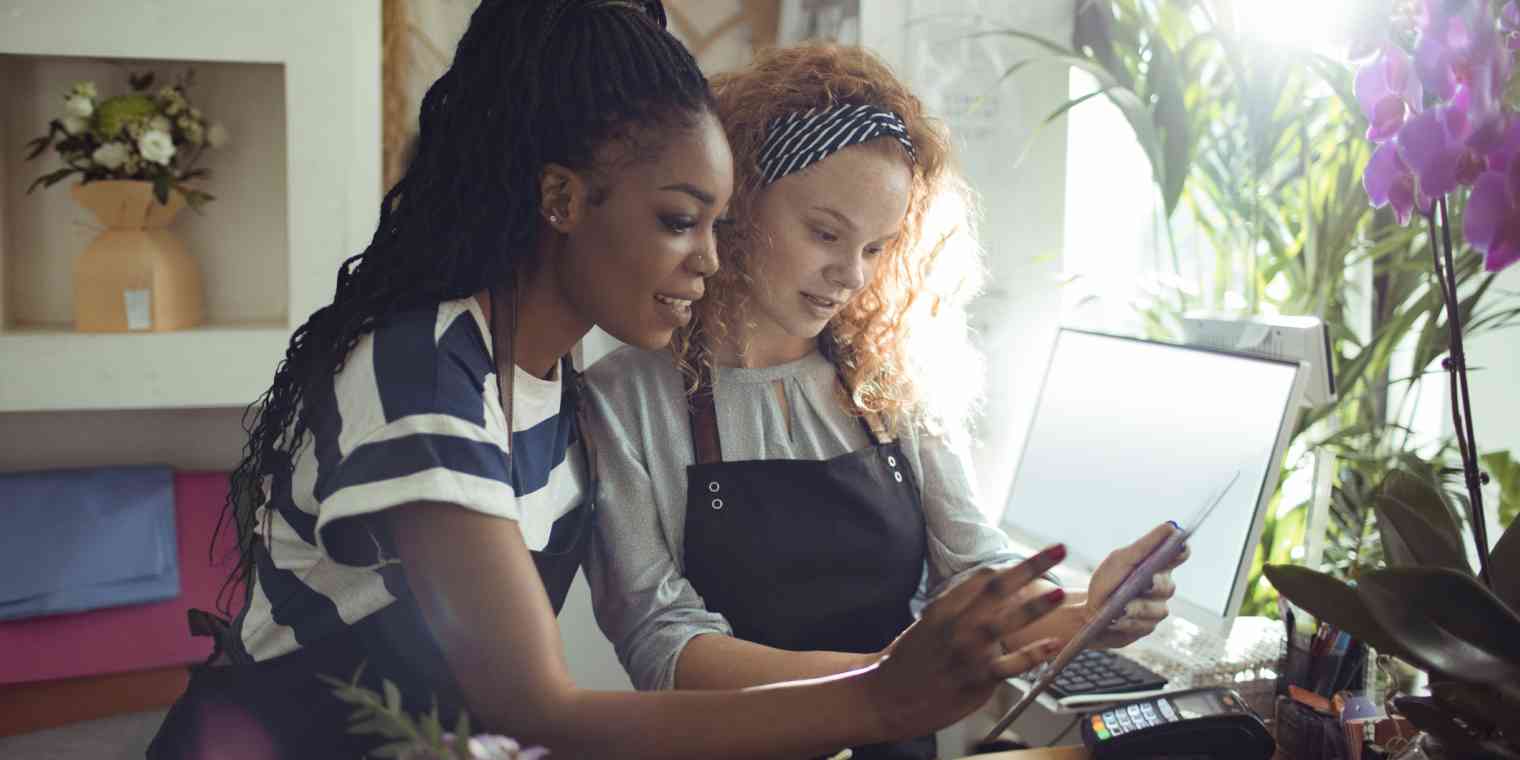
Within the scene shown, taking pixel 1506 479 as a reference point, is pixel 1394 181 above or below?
above

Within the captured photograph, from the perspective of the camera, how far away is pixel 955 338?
154cm

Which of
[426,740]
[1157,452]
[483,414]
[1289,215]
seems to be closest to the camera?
[426,740]

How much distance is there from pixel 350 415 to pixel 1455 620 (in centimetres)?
75

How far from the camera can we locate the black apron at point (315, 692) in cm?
100

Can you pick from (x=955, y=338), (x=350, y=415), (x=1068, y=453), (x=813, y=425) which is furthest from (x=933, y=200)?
(x=350, y=415)

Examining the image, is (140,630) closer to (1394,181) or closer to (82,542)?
(82,542)

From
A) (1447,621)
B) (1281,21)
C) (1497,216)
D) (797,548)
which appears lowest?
(797,548)

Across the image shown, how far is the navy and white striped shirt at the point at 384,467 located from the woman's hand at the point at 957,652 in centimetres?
31

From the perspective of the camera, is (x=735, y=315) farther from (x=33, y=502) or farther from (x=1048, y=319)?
(x=33, y=502)

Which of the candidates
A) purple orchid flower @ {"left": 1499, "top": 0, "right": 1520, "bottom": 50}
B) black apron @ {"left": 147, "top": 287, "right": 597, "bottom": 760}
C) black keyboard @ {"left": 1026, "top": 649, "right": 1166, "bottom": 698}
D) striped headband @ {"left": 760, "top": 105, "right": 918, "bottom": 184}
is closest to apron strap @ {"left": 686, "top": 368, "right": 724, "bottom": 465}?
striped headband @ {"left": 760, "top": 105, "right": 918, "bottom": 184}

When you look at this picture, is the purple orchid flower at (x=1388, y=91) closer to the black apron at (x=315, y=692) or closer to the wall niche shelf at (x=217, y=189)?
the black apron at (x=315, y=692)

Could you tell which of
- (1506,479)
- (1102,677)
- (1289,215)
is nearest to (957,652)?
(1102,677)

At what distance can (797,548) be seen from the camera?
52.4 inches

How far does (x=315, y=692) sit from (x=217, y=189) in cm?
126
